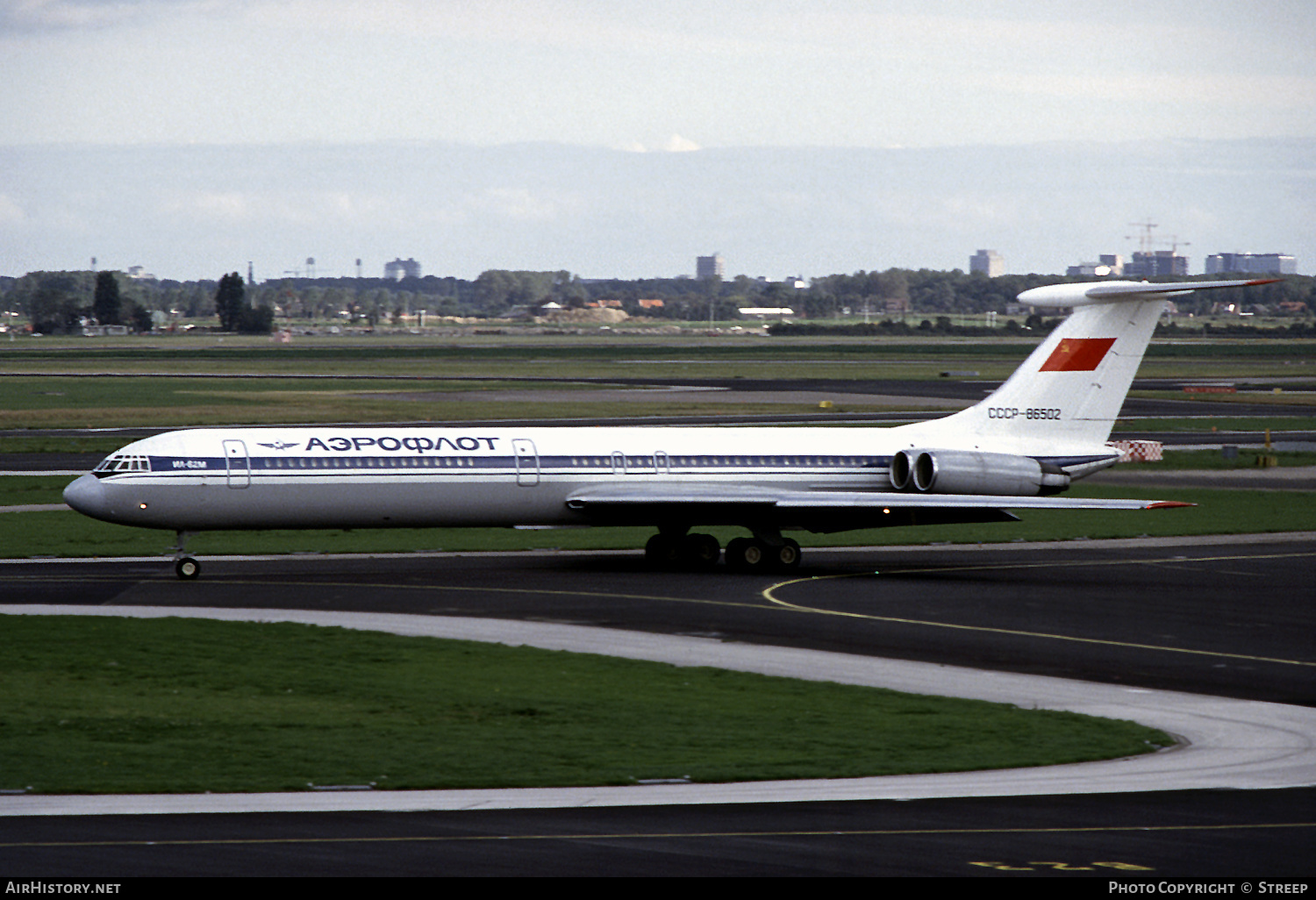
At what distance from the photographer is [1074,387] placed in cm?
4372

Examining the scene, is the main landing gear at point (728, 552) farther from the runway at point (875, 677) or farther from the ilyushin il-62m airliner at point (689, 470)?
the runway at point (875, 677)

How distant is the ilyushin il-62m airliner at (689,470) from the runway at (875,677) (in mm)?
1437

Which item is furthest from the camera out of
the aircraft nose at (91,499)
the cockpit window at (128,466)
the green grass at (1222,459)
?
the green grass at (1222,459)

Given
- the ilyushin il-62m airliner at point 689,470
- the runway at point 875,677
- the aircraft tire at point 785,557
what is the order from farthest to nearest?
1. the aircraft tire at point 785,557
2. the ilyushin il-62m airliner at point 689,470
3. the runway at point 875,677

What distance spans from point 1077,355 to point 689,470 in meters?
11.1

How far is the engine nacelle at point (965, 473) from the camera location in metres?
41.7

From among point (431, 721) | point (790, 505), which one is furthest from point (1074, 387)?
point (431, 721)

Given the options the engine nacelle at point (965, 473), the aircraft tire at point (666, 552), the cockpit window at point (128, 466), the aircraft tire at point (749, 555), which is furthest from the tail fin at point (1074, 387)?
the cockpit window at point (128, 466)

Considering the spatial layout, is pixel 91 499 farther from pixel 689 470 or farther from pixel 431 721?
pixel 431 721

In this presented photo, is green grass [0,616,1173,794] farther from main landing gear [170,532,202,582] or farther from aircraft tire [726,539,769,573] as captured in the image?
aircraft tire [726,539,769,573]

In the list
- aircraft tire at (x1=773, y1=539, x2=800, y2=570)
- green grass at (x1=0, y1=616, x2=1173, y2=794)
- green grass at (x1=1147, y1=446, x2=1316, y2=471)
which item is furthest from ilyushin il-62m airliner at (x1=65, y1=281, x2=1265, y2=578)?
green grass at (x1=1147, y1=446, x2=1316, y2=471)

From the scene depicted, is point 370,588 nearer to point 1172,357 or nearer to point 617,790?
point 617,790

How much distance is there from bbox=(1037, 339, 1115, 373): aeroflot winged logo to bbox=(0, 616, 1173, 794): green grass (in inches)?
805

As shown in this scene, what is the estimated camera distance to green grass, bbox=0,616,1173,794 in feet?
65.1
